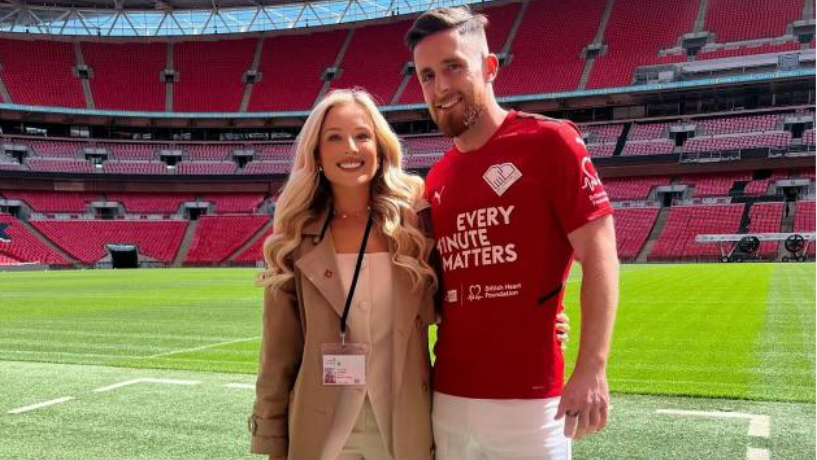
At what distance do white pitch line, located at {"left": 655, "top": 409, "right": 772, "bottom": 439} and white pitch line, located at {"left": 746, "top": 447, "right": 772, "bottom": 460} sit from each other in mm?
327

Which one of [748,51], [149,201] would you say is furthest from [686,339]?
[149,201]

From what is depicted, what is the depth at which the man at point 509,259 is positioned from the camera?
2.05m

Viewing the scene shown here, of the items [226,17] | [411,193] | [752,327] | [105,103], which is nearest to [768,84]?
A: [752,327]

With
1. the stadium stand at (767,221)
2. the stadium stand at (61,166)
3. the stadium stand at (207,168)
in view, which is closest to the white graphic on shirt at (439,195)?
the stadium stand at (767,221)

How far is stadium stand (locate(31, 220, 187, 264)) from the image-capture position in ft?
139

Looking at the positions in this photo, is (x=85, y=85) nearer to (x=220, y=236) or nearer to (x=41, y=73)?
(x=41, y=73)

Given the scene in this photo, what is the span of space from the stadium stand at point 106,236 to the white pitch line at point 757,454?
43394mm

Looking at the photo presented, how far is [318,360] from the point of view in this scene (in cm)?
236

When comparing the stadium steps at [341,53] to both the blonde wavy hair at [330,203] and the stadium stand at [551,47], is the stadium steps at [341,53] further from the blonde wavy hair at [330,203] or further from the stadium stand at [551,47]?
the blonde wavy hair at [330,203]

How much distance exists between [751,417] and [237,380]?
15.1ft

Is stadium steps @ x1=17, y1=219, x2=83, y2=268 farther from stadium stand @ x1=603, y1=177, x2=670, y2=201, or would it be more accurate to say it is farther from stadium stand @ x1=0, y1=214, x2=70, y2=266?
stadium stand @ x1=603, y1=177, x2=670, y2=201

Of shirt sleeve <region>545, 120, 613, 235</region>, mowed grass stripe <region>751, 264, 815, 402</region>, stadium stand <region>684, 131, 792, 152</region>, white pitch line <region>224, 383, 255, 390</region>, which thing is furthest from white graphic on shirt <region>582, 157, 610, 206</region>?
stadium stand <region>684, 131, 792, 152</region>

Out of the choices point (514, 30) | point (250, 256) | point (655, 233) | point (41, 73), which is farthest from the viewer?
point (41, 73)

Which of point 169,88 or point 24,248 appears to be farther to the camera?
point 169,88
